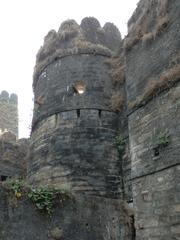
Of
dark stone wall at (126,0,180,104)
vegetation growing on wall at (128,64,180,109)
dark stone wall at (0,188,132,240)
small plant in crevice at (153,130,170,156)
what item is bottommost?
dark stone wall at (0,188,132,240)

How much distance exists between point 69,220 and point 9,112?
1565cm

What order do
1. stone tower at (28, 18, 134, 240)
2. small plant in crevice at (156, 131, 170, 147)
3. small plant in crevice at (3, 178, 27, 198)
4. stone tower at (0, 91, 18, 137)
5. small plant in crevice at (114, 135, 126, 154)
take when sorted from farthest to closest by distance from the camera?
1. stone tower at (0, 91, 18, 137)
2. small plant in crevice at (114, 135, 126, 154)
3. stone tower at (28, 18, 134, 240)
4. small plant in crevice at (156, 131, 170, 147)
5. small plant in crevice at (3, 178, 27, 198)

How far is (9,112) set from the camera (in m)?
21.8

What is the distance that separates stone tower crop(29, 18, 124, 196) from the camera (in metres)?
9.70

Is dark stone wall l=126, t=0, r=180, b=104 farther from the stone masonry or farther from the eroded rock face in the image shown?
the eroded rock face

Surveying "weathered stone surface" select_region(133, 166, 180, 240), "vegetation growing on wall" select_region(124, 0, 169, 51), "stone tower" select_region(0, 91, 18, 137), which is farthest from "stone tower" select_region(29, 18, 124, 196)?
"stone tower" select_region(0, 91, 18, 137)

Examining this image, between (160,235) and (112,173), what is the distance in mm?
3032

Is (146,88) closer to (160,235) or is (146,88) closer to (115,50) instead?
(160,235)

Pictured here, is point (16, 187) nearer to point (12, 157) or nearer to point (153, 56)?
point (153, 56)

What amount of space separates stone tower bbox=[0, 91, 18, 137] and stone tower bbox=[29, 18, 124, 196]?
29.3 ft

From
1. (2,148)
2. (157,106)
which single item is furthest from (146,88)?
(2,148)

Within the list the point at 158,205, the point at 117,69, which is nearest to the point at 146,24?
the point at 117,69

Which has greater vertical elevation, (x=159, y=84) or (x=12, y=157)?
(x=159, y=84)

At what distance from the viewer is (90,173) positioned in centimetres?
960
